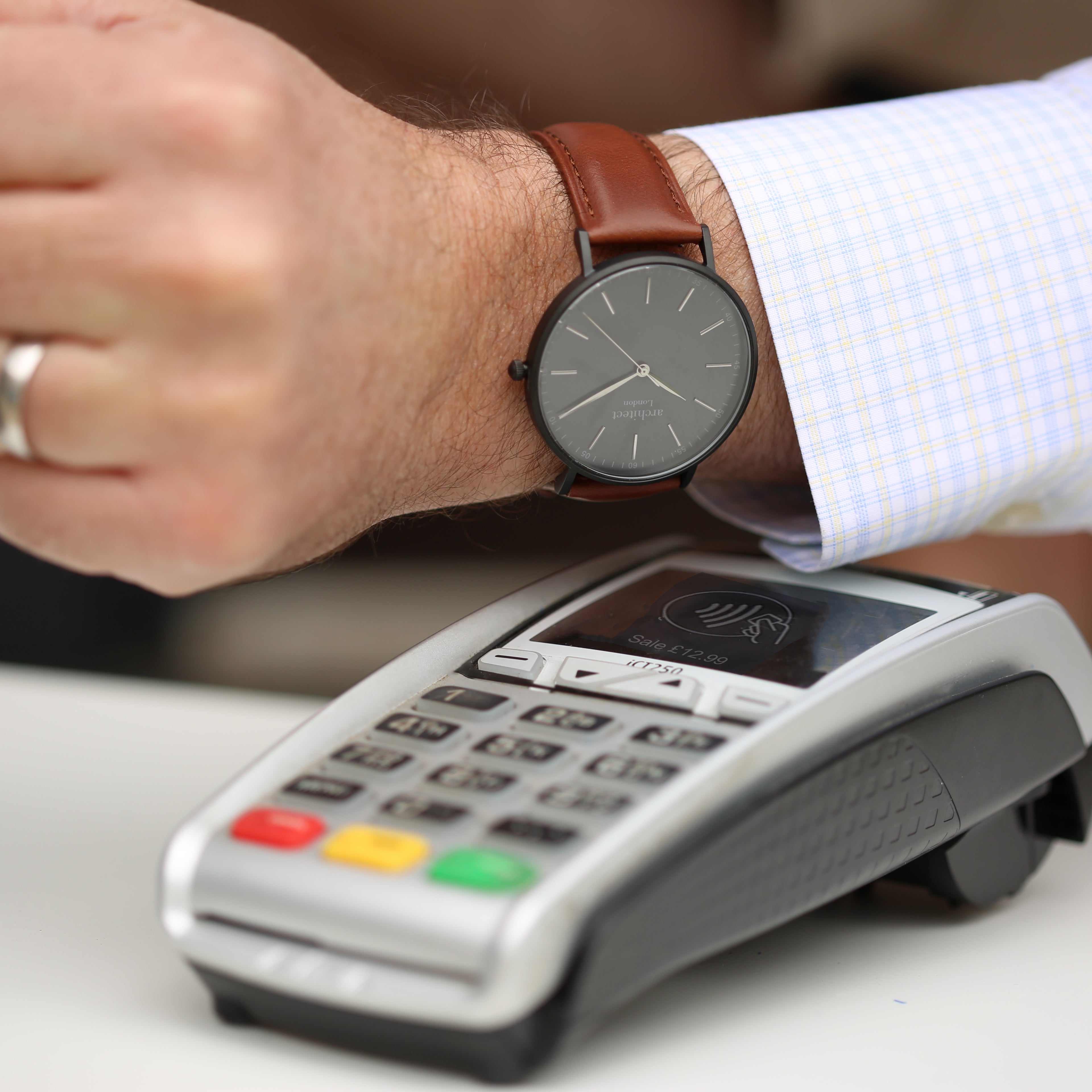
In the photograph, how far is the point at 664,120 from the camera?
1.04 meters

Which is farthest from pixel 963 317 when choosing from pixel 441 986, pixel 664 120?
pixel 664 120

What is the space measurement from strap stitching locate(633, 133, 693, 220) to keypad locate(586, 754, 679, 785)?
9.7 inches

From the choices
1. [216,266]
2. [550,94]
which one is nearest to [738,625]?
[216,266]

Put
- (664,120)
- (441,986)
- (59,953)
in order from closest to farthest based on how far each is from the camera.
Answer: (441,986) → (59,953) → (664,120)

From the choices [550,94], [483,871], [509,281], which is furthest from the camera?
[550,94]

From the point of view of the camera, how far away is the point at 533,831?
1.10 feet

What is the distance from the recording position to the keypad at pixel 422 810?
35cm

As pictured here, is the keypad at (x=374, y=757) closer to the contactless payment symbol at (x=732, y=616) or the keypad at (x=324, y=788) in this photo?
the keypad at (x=324, y=788)

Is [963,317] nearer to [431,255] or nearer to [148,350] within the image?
[431,255]

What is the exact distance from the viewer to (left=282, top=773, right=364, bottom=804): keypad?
37 cm

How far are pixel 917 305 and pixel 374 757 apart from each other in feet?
1.05

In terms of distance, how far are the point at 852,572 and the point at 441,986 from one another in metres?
0.31

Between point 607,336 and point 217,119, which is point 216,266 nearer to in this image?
point 217,119

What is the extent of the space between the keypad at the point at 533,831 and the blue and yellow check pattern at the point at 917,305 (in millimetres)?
232
